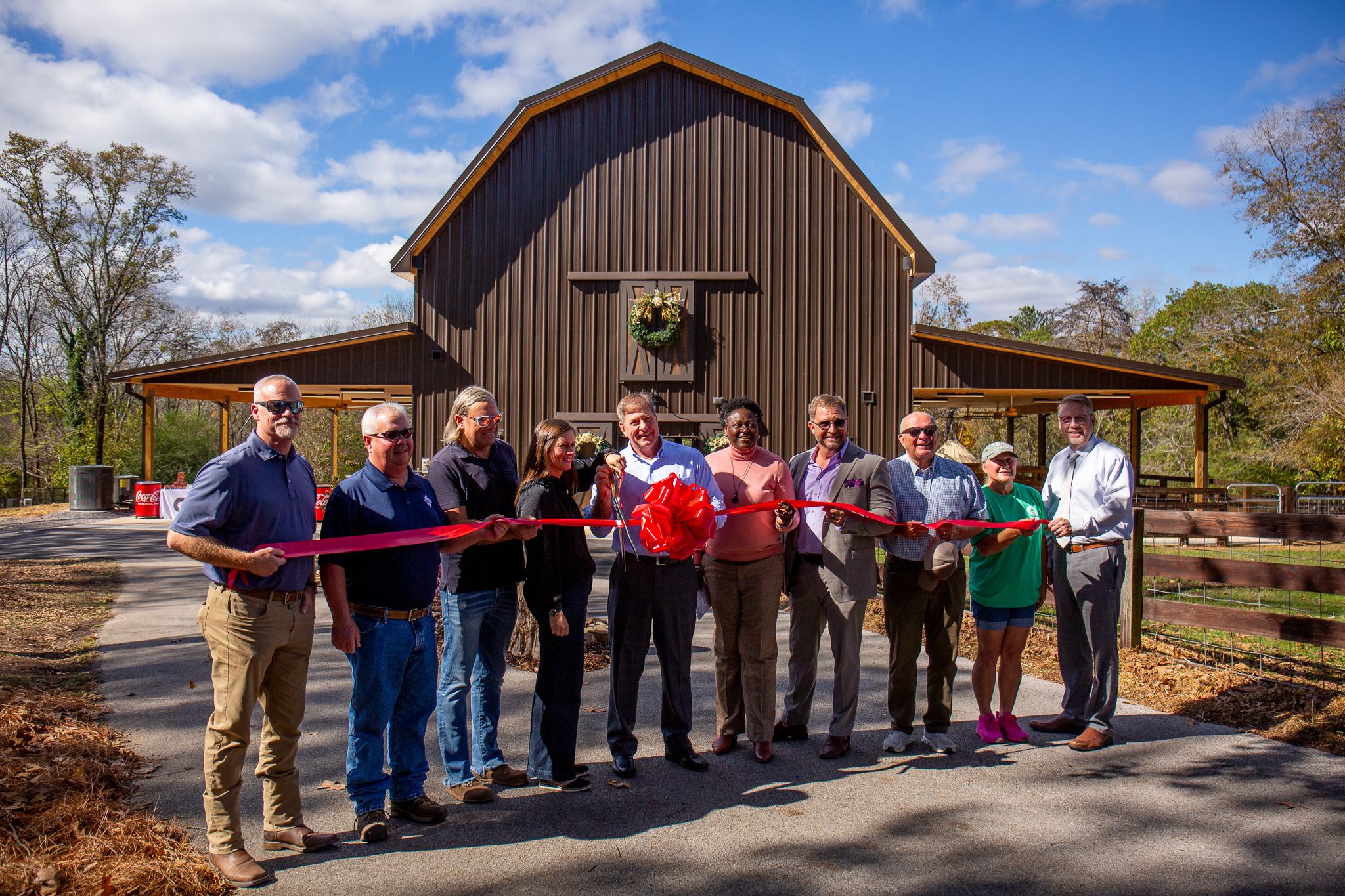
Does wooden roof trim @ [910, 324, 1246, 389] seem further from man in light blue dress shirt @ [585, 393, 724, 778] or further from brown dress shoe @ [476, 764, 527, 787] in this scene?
brown dress shoe @ [476, 764, 527, 787]

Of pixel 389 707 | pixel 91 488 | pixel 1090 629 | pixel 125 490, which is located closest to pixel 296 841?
pixel 389 707

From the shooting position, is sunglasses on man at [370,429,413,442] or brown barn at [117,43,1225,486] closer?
sunglasses on man at [370,429,413,442]

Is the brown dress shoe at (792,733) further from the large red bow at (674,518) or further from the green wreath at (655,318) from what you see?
the green wreath at (655,318)

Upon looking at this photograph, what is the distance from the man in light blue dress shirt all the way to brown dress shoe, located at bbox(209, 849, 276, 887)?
172 cm

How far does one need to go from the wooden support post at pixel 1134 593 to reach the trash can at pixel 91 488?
25.8 m

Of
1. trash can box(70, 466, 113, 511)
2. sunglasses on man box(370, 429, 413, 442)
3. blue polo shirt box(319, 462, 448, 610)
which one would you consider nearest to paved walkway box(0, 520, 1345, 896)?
blue polo shirt box(319, 462, 448, 610)

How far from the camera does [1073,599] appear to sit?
493cm

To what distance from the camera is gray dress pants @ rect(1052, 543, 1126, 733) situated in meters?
4.79

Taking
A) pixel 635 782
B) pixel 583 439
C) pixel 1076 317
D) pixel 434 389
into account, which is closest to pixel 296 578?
pixel 635 782

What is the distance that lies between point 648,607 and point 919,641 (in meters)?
1.59

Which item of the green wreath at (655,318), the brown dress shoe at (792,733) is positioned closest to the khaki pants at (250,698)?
the brown dress shoe at (792,733)

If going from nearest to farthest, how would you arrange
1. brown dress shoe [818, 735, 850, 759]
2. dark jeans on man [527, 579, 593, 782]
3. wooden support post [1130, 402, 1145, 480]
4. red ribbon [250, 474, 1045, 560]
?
red ribbon [250, 474, 1045, 560], dark jeans on man [527, 579, 593, 782], brown dress shoe [818, 735, 850, 759], wooden support post [1130, 402, 1145, 480]

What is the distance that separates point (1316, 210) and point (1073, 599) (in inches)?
1023

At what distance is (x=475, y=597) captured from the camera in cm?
405
